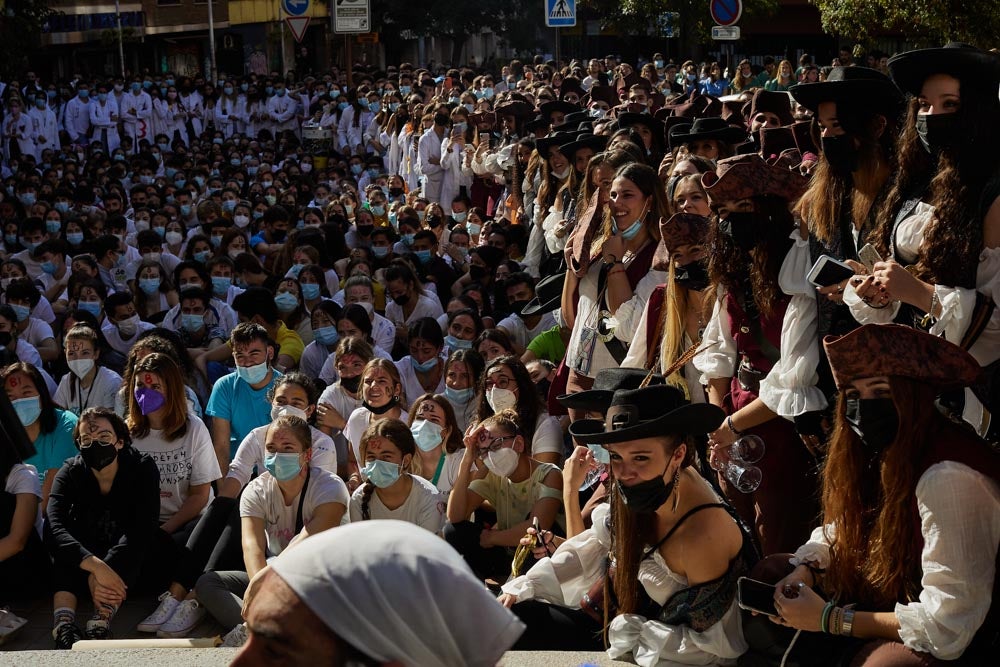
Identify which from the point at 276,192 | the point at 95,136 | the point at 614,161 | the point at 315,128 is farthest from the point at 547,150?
the point at 95,136

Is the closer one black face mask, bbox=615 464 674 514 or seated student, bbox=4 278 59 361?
black face mask, bbox=615 464 674 514

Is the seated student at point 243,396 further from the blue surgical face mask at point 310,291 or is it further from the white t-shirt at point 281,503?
the blue surgical face mask at point 310,291

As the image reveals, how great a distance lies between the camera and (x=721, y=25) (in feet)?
50.9

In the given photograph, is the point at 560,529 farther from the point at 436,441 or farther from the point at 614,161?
the point at 614,161

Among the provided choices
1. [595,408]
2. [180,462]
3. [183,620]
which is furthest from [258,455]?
[595,408]

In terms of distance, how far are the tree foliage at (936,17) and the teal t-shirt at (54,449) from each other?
9674 millimetres

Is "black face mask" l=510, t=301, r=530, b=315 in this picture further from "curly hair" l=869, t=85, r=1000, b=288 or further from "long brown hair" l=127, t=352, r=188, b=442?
"curly hair" l=869, t=85, r=1000, b=288

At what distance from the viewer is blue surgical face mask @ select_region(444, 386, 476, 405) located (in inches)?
304

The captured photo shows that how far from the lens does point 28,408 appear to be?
302 inches

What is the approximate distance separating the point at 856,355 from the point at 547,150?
21.2ft

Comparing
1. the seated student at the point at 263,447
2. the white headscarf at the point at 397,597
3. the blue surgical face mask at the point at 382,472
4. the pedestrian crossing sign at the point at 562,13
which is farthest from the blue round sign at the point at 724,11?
the white headscarf at the point at 397,597

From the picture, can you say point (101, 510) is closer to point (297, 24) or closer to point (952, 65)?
point (952, 65)

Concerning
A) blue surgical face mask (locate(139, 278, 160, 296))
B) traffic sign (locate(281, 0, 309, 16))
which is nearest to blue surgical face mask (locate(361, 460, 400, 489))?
blue surgical face mask (locate(139, 278, 160, 296))

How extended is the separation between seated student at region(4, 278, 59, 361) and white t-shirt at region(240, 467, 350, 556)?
15.4ft
